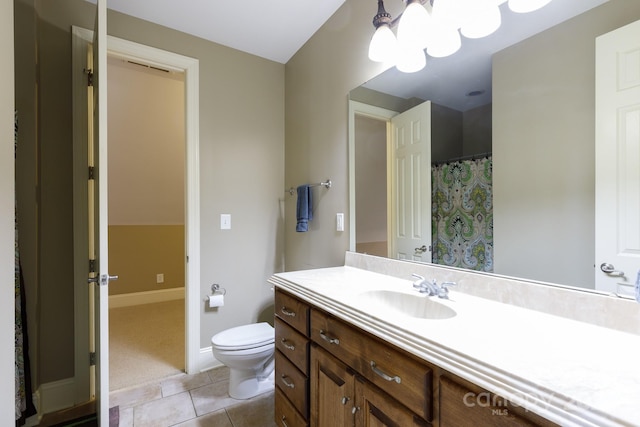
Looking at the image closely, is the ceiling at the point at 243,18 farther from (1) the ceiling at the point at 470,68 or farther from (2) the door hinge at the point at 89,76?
(1) the ceiling at the point at 470,68

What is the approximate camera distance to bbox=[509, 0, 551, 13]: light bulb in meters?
0.99

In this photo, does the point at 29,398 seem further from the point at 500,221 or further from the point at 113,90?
the point at 113,90

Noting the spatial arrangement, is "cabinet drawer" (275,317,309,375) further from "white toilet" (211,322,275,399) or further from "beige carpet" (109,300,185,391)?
"beige carpet" (109,300,185,391)

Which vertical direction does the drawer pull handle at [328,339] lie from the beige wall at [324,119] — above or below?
below

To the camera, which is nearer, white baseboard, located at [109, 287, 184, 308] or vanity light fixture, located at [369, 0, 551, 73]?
vanity light fixture, located at [369, 0, 551, 73]

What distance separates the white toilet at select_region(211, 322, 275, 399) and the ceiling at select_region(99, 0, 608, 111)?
1.70m

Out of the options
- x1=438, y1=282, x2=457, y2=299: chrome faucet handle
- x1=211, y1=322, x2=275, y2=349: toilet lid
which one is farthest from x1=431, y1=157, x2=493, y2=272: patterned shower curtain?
x1=211, y1=322, x2=275, y2=349: toilet lid

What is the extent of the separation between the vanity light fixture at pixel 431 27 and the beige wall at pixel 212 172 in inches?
50.5

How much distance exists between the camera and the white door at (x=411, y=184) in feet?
4.64

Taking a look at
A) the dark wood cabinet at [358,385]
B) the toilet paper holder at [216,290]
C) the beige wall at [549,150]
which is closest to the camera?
the dark wood cabinet at [358,385]

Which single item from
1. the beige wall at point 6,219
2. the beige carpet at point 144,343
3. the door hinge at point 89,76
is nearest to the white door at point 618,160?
the beige wall at point 6,219

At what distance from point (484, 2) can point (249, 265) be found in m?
2.20

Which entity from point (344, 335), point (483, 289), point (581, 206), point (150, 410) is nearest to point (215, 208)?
point (150, 410)

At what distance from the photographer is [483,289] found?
3.65 feet
